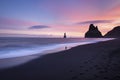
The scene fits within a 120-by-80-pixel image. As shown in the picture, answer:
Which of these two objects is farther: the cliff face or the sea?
the cliff face

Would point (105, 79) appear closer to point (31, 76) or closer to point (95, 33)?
point (31, 76)

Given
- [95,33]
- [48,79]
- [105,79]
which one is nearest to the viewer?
[105,79]

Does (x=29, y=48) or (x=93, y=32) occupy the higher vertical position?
(x=93, y=32)

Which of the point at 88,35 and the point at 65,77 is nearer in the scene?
the point at 65,77

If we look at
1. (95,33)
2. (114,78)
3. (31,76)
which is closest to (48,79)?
(31,76)

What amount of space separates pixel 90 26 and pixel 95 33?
12.4 metres

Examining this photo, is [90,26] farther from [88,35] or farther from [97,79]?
[97,79]

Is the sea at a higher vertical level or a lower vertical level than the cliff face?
lower

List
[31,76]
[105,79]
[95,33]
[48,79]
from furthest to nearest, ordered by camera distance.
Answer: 1. [95,33]
2. [31,76]
3. [48,79]
4. [105,79]

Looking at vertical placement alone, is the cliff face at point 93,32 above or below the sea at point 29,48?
above

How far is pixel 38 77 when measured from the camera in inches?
261

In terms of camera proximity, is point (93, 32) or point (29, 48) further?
point (93, 32)

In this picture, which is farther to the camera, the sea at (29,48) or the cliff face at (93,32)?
the cliff face at (93,32)

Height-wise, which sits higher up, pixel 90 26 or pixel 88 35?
pixel 90 26
